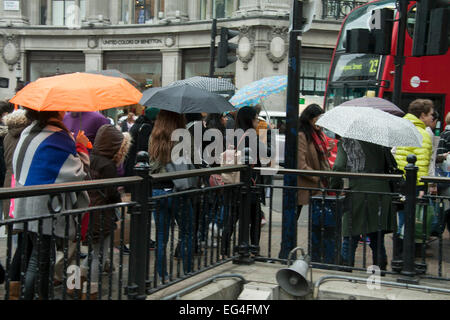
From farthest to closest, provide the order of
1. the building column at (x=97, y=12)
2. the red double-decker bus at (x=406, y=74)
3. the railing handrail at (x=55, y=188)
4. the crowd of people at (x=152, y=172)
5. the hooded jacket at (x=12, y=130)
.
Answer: the building column at (x=97, y=12)
the red double-decker bus at (x=406, y=74)
the hooded jacket at (x=12, y=130)
the crowd of people at (x=152, y=172)
the railing handrail at (x=55, y=188)

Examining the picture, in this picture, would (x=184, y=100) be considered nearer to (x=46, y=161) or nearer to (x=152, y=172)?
(x=152, y=172)

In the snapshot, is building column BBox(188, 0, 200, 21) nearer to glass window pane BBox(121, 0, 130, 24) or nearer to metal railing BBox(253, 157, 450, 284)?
glass window pane BBox(121, 0, 130, 24)

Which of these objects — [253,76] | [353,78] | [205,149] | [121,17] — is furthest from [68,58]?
[205,149]

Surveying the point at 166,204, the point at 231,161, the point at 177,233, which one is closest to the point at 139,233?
the point at 166,204

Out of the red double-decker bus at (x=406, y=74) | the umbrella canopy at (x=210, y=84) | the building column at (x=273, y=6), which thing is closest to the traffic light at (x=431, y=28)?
the umbrella canopy at (x=210, y=84)

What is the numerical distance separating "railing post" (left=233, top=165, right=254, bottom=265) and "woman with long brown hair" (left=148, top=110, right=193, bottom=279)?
2.44ft

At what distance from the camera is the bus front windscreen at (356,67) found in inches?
531

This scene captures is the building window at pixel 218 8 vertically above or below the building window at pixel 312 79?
above

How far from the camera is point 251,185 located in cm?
623

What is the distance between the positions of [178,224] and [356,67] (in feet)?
33.0

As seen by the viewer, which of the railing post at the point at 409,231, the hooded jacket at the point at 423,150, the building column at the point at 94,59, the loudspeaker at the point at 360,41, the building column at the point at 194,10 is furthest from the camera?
the building column at the point at 94,59

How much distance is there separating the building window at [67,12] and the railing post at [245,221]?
Answer: 1034 inches

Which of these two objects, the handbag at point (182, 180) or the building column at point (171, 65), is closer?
the handbag at point (182, 180)

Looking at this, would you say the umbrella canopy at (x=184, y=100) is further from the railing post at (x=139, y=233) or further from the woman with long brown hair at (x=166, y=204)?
the railing post at (x=139, y=233)
